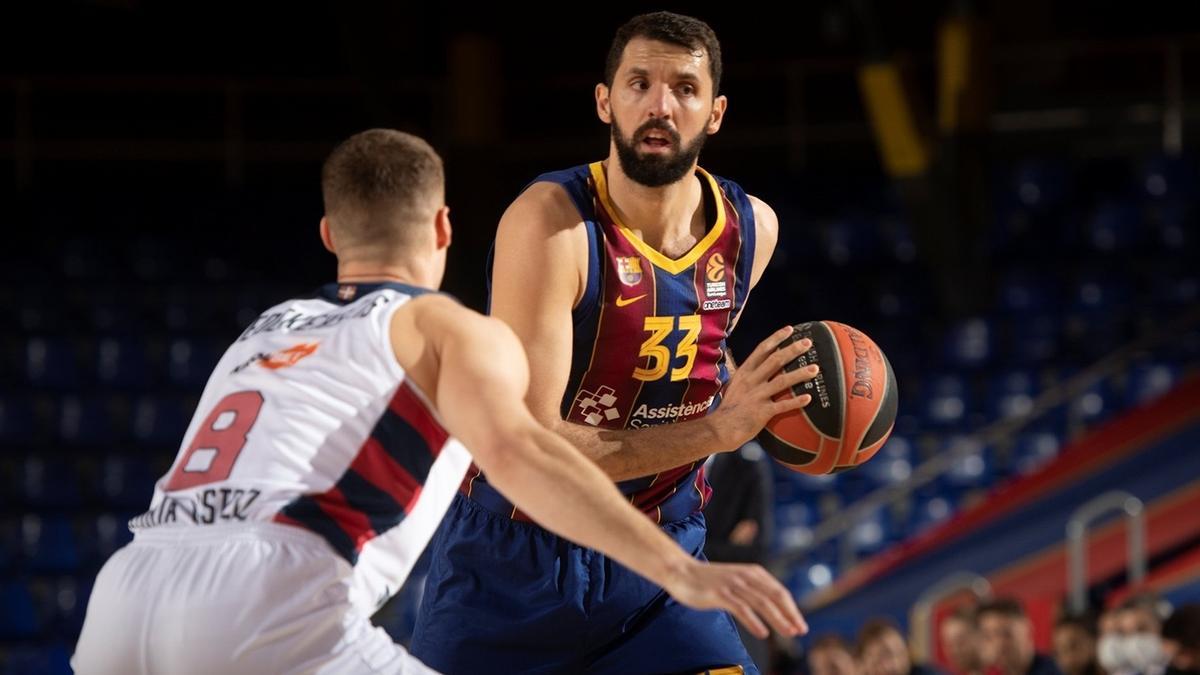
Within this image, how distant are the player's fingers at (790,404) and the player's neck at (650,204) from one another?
55 centimetres

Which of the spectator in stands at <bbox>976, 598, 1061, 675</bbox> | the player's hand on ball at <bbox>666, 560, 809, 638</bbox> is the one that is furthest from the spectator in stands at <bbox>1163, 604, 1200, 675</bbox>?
the player's hand on ball at <bbox>666, 560, 809, 638</bbox>

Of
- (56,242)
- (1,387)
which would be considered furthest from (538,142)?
(1,387)

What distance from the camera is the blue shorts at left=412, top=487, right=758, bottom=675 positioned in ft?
12.2

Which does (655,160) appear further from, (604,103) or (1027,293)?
(1027,293)

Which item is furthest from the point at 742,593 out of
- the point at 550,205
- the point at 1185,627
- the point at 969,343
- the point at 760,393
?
the point at 969,343

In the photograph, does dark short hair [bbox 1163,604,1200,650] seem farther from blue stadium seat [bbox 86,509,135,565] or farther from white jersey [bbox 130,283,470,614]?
blue stadium seat [bbox 86,509,135,565]

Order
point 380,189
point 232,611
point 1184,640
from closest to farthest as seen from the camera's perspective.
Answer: point 232,611
point 380,189
point 1184,640

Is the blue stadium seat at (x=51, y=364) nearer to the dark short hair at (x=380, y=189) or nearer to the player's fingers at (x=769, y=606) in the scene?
the dark short hair at (x=380, y=189)

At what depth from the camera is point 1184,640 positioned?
5.94 m

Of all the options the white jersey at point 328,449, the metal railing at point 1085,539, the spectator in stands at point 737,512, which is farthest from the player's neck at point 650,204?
the metal railing at point 1085,539

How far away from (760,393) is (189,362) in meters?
10.1

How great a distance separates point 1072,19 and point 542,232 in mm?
13240

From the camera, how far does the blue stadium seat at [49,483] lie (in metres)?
12.1

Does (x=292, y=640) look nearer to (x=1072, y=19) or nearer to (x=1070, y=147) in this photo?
(x=1070, y=147)
